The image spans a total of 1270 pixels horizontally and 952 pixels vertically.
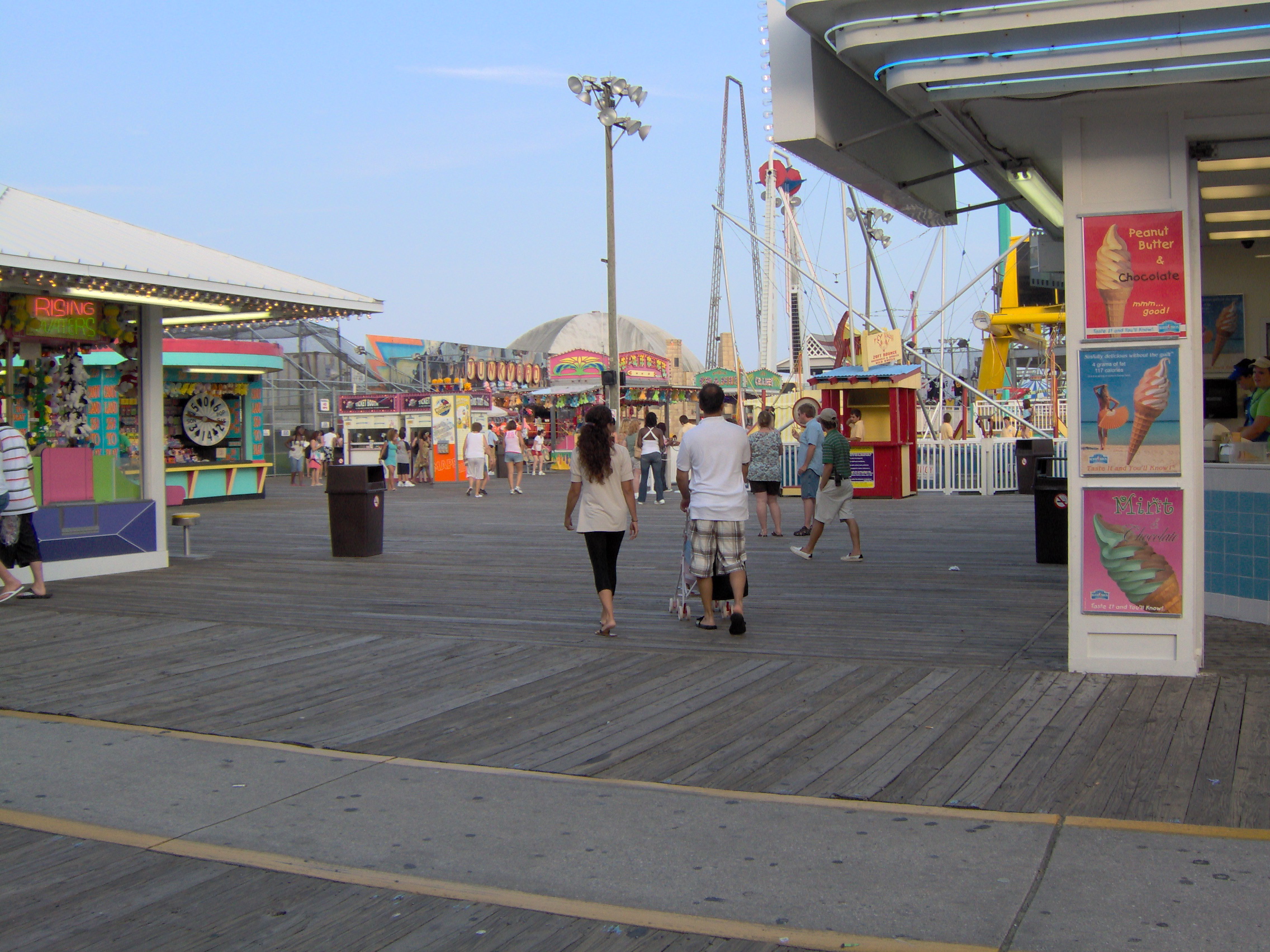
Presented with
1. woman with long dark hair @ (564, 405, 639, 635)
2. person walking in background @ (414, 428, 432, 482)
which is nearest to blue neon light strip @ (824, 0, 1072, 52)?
woman with long dark hair @ (564, 405, 639, 635)

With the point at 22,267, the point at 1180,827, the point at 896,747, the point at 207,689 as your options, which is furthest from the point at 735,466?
the point at 22,267

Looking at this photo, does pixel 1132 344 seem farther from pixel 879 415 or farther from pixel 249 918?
pixel 879 415

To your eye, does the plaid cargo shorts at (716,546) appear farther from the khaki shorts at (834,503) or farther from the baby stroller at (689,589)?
the khaki shorts at (834,503)

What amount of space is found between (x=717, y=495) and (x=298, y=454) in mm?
27353

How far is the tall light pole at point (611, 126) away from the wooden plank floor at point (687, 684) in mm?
13571

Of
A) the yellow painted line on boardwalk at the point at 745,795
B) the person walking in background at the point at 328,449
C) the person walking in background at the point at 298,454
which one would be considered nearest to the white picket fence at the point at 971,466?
the person walking in background at the point at 328,449

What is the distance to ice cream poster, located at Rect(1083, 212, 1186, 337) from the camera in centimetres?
628

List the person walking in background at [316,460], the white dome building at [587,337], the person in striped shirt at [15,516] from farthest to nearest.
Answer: the white dome building at [587,337], the person walking in background at [316,460], the person in striped shirt at [15,516]

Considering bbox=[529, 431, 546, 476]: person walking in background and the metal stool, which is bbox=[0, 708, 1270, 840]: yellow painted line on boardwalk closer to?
the metal stool

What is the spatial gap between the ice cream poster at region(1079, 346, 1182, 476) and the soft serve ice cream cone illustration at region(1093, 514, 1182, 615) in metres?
0.34

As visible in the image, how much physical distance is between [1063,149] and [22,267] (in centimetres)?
847

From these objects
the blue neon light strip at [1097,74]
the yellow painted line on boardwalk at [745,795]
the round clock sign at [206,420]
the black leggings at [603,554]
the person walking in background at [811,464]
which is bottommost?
the yellow painted line on boardwalk at [745,795]

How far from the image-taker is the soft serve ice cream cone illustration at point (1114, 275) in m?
6.36

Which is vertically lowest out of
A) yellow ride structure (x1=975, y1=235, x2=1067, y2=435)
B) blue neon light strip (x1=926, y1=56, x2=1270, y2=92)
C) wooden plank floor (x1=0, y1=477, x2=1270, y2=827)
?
wooden plank floor (x1=0, y1=477, x2=1270, y2=827)
